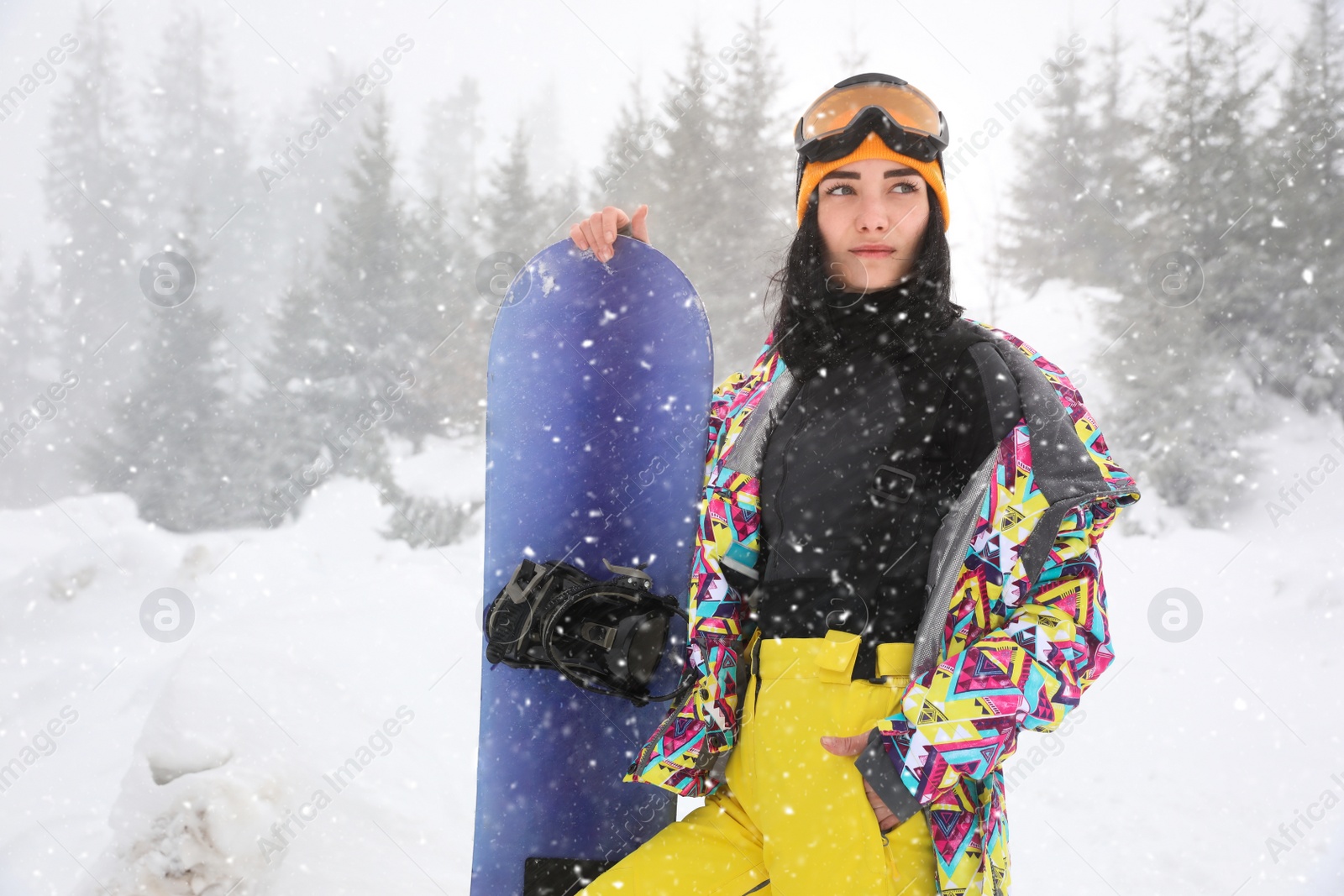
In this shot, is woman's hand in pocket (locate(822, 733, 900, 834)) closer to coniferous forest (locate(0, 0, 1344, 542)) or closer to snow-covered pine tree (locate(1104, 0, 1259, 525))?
coniferous forest (locate(0, 0, 1344, 542))

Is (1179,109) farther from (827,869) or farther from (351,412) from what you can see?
(827,869)

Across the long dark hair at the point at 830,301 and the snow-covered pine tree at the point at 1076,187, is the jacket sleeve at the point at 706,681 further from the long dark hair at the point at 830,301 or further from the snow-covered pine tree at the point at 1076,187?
the snow-covered pine tree at the point at 1076,187

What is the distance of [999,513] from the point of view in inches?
48.8

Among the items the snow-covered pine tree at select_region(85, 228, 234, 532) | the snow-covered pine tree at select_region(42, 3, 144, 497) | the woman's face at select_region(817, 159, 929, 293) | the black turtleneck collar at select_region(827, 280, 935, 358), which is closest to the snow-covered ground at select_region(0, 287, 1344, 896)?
the snow-covered pine tree at select_region(85, 228, 234, 532)

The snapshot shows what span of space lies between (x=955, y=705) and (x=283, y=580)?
29.4 feet

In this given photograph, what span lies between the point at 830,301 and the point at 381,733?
11.3ft

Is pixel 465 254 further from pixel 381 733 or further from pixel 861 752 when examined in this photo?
pixel 861 752

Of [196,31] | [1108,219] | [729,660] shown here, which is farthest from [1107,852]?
[196,31]

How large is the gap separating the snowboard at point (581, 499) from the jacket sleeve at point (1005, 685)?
752 millimetres

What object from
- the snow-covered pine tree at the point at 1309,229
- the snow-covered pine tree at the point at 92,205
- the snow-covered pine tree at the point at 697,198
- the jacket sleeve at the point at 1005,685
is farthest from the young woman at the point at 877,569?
the snow-covered pine tree at the point at 92,205

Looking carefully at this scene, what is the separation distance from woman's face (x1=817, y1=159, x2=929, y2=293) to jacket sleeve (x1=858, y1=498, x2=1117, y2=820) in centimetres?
57

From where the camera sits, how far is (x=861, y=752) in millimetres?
1269

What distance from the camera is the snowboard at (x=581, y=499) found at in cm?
190

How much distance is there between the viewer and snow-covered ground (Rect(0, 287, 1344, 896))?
320 cm
